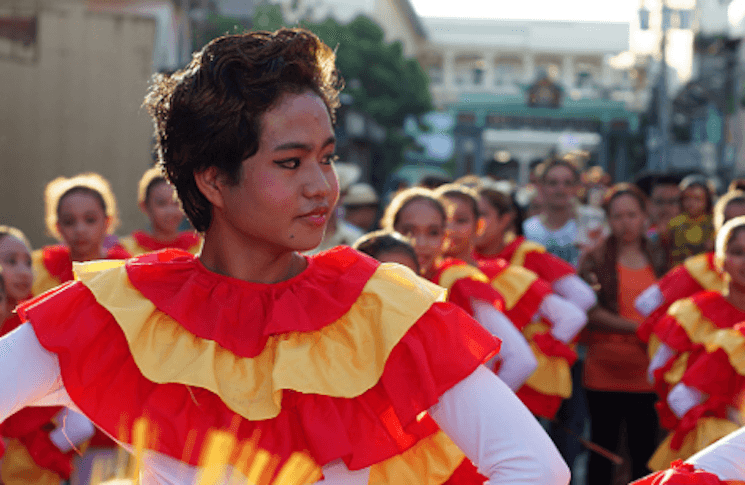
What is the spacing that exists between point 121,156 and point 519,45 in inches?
2705

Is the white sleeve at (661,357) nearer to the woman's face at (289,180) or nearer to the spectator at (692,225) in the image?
the spectator at (692,225)

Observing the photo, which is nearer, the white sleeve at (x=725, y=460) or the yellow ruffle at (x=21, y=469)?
the white sleeve at (x=725, y=460)

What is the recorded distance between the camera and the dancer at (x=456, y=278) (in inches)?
160

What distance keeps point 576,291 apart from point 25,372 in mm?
4572

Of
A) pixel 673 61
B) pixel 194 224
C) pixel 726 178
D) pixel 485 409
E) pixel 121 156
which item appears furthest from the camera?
pixel 673 61

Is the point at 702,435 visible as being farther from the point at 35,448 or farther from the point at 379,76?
the point at 379,76

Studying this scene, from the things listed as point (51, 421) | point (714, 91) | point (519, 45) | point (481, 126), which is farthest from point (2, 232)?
point (519, 45)

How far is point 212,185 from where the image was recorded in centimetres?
201

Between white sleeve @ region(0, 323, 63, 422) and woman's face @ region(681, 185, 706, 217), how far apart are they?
661cm

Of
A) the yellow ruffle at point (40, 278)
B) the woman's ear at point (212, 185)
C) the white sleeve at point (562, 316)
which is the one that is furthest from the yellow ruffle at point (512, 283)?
the woman's ear at point (212, 185)

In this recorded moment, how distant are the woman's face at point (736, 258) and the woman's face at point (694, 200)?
318cm

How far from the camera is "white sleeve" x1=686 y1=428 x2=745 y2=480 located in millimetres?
1980

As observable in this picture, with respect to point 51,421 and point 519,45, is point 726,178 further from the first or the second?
point 519,45

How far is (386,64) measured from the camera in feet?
96.8
